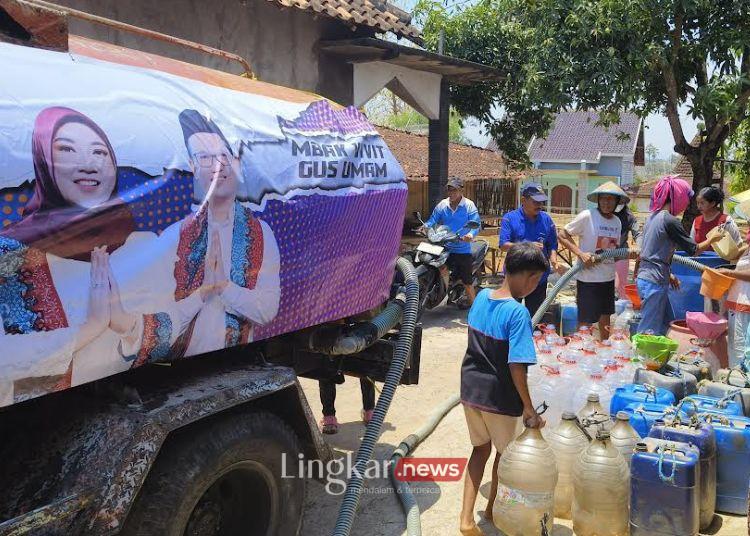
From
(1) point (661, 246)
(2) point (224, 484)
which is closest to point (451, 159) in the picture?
(1) point (661, 246)

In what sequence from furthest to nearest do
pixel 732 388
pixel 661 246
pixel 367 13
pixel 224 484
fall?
pixel 367 13 < pixel 661 246 < pixel 732 388 < pixel 224 484

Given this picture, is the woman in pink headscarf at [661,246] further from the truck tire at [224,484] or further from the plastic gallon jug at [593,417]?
the truck tire at [224,484]

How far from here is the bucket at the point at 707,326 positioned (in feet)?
19.3

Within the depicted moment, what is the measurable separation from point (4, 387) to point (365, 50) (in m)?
7.32

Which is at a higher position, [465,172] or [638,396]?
[465,172]

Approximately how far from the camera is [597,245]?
21.2 ft

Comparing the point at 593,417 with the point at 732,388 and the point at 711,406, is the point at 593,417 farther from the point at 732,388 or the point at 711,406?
the point at 732,388

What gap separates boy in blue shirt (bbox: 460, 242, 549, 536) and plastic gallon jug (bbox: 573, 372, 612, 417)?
1127 mm

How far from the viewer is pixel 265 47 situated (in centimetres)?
776

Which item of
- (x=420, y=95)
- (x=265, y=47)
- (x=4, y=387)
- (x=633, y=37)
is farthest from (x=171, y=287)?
(x=633, y=37)

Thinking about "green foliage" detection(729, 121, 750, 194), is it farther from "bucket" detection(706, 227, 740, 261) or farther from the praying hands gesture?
the praying hands gesture

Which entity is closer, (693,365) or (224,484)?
(224,484)

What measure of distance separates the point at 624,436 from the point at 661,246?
2.79 m

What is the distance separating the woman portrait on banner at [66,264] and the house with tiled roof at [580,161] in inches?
1613
